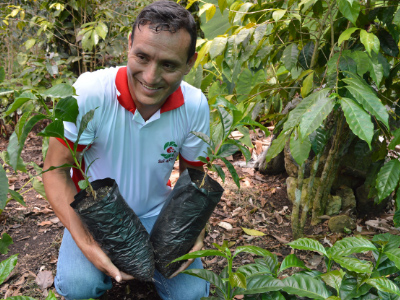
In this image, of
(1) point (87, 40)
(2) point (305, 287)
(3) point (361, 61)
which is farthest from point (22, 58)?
(2) point (305, 287)

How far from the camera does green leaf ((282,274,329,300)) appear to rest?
1.04 meters

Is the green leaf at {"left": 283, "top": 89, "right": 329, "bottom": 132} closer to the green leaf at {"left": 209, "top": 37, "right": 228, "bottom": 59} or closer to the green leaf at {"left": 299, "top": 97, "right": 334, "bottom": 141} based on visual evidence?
the green leaf at {"left": 299, "top": 97, "right": 334, "bottom": 141}

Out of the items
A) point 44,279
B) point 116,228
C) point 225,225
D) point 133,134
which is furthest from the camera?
point 225,225

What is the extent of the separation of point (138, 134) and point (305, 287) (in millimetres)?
920

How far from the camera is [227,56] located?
1.72 metres

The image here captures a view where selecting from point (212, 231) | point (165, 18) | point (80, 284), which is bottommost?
point (212, 231)

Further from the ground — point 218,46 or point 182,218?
point 218,46

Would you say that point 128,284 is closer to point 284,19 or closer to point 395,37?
point 284,19

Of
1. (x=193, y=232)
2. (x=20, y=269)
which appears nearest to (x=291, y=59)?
(x=193, y=232)

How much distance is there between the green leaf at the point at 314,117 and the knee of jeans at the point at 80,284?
3.49ft

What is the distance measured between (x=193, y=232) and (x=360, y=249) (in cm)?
64

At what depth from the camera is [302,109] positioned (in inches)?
51.0

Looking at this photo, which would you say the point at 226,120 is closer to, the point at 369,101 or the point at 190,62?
the point at 190,62

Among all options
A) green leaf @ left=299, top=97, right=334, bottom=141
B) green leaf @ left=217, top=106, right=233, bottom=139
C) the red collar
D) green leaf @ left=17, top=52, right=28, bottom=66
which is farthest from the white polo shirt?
green leaf @ left=17, top=52, right=28, bottom=66
